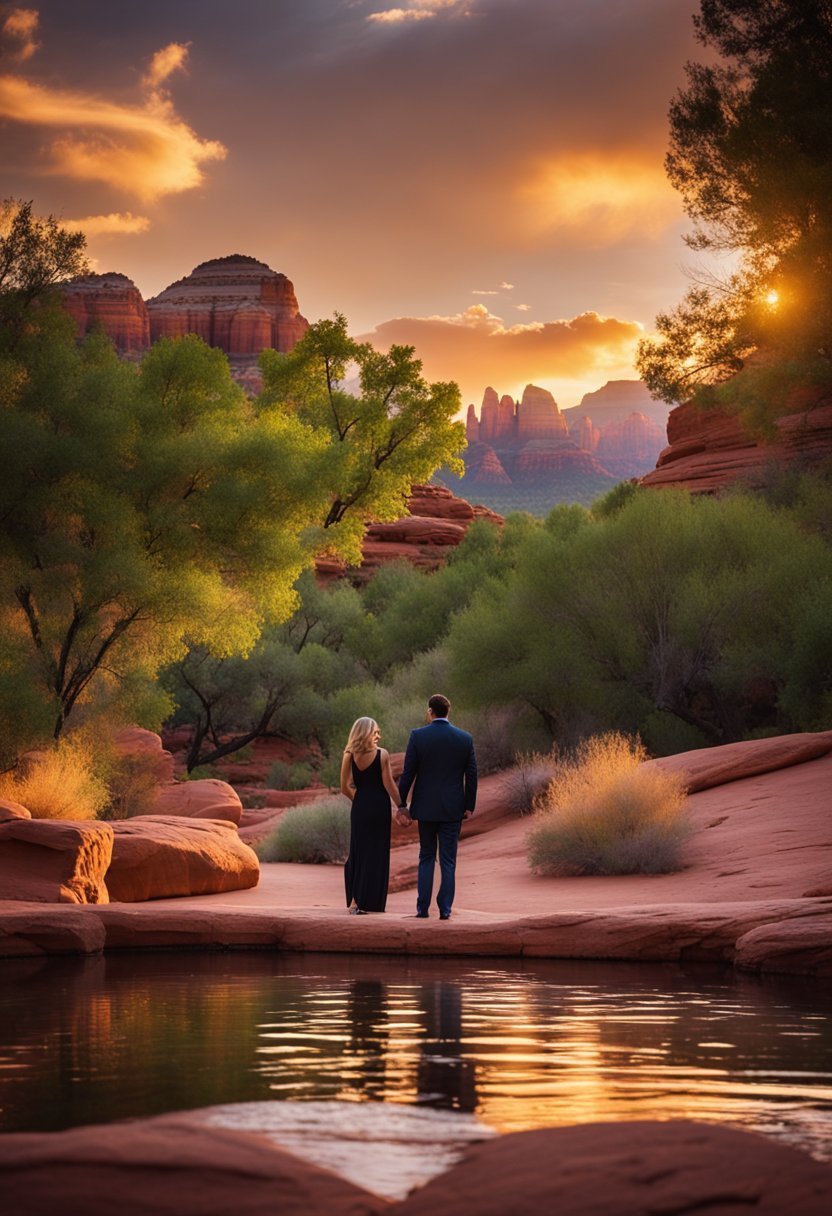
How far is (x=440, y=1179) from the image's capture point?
3.28 meters

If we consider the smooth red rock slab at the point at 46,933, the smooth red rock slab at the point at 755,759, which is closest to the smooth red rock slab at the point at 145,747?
the smooth red rock slab at the point at 755,759

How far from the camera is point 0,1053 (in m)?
5.94

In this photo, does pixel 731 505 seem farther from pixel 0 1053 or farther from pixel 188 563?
pixel 0 1053

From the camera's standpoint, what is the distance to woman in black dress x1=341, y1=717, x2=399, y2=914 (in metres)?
11.9

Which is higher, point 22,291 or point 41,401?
point 22,291

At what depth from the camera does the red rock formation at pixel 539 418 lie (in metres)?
140

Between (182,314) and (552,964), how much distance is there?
332ft

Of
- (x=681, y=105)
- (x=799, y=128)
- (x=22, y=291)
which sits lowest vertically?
(x=22, y=291)

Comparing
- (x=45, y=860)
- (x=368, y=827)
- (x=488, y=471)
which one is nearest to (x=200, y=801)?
(x=45, y=860)

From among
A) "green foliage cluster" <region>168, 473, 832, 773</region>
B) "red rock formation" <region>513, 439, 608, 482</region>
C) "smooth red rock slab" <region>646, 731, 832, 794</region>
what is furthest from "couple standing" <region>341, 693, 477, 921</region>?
"red rock formation" <region>513, 439, 608, 482</region>

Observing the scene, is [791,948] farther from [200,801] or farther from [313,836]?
[200,801]

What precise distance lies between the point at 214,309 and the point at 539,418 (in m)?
47.6

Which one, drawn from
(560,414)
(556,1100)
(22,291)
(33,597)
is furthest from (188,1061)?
(560,414)

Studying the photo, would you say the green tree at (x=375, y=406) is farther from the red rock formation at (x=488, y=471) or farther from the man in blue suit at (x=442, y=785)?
the red rock formation at (x=488, y=471)
